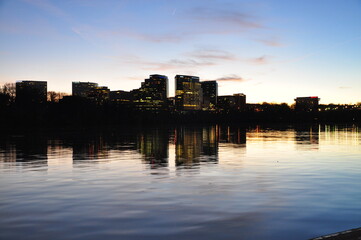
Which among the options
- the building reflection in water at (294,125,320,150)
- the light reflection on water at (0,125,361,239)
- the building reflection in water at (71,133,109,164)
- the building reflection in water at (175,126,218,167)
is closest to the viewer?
the light reflection on water at (0,125,361,239)

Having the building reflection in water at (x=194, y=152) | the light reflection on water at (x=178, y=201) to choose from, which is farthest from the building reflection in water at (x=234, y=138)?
the light reflection on water at (x=178, y=201)

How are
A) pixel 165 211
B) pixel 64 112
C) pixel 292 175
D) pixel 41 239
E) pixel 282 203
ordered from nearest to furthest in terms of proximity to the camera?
pixel 41 239 < pixel 165 211 < pixel 282 203 < pixel 292 175 < pixel 64 112

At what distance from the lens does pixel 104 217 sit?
14.7 meters

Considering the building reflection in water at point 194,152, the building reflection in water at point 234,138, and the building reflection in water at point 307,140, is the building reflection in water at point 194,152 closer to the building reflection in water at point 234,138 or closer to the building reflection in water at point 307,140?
the building reflection in water at point 234,138

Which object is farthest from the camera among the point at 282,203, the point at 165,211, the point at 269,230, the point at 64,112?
the point at 64,112

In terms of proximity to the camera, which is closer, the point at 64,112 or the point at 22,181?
the point at 22,181

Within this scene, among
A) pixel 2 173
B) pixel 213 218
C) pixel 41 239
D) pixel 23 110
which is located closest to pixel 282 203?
pixel 213 218

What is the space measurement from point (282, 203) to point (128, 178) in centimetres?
1096

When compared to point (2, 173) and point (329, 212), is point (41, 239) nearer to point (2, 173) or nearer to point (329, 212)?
point (329, 212)

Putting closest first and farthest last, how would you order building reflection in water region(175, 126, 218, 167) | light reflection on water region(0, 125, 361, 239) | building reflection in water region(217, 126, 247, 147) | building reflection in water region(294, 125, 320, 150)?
light reflection on water region(0, 125, 361, 239) → building reflection in water region(175, 126, 218, 167) → building reflection in water region(294, 125, 320, 150) → building reflection in water region(217, 126, 247, 147)

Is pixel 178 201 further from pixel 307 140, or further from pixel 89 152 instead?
pixel 307 140

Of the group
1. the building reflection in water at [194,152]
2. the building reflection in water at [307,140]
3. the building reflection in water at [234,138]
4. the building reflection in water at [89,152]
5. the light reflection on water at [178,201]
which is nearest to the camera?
the light reflection on water at [178,201]

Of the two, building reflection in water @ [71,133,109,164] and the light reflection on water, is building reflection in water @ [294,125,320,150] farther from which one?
building reflection in water @ [71,133,109,164]

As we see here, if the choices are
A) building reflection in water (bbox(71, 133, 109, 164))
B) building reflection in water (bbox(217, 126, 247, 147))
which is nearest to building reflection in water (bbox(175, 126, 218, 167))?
building reflection in water (bbox(217, 126, 247, 147))
